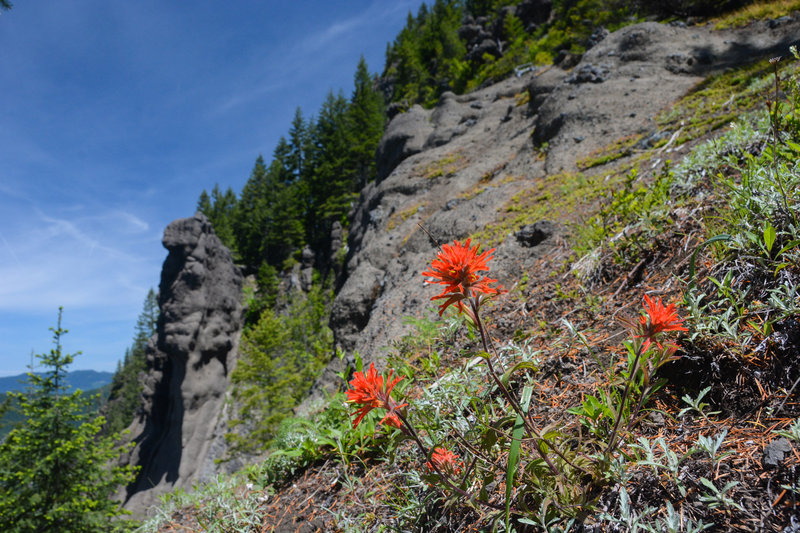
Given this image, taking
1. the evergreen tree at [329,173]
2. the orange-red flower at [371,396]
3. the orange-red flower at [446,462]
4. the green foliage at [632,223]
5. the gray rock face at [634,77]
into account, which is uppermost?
the evergreen tree at [329,173]

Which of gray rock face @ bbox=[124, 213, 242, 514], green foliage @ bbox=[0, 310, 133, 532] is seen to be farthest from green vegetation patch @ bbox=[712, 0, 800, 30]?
gray rock face @ bbox=[124, 213, 242, 514]

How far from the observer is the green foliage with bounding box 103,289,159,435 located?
1980 inches

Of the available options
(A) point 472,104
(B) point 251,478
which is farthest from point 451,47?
(B) point 251,478

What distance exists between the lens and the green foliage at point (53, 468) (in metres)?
9.55

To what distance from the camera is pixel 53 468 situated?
10.3 metres

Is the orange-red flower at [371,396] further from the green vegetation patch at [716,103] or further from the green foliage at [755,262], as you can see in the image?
the green vegetation patch at [716,103]

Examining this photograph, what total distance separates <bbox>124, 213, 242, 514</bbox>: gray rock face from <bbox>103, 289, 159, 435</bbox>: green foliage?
1319 centimetres

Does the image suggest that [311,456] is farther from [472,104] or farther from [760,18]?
[472,104]

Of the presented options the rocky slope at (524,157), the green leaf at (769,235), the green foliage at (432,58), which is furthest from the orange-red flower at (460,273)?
the green foliage at (432,58)

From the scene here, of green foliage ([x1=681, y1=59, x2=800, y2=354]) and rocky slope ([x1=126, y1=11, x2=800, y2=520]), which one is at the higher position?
rocky slope ([x1=126, y1=11, x2=800, y2=520])

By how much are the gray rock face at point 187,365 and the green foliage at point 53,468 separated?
19746 millimetres

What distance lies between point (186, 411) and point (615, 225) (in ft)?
119

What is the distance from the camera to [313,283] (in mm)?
42750

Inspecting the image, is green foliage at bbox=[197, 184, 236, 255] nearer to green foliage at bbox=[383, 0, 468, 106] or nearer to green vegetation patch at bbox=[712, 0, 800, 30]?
green foliage at bbox=[383, 0, 468, 106]
